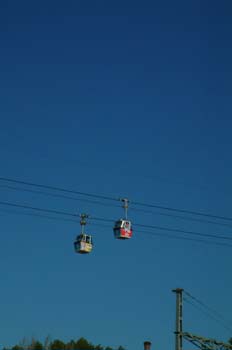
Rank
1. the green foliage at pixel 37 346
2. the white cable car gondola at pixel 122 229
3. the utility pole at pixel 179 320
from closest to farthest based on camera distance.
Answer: the white cable car gondola at pixel 122 229 < the utility pole at pixel 179 320 < the green foliage at pixel 37 346

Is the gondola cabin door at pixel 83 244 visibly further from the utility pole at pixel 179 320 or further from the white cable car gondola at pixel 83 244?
the utility pole at pixel 179 320

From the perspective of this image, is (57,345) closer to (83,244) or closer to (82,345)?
(82,345)

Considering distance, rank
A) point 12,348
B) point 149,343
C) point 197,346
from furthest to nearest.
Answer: point 12,348, point 149,343, point 197,346

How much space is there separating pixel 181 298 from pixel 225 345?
803 centimetres

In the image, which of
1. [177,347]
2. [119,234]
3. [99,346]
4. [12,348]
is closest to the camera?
[119,234]

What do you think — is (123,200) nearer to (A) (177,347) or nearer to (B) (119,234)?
(B) (119,234)

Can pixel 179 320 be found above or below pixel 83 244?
above

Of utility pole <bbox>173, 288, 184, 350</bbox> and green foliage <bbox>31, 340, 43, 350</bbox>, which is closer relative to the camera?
utility pole <bbox>173, 288, 184, 350</bbox>

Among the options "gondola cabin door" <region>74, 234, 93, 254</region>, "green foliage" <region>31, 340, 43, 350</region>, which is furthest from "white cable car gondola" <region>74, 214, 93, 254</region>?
"green foliage" <region>31, 340, 43, 350</region>

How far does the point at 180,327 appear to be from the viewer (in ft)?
174

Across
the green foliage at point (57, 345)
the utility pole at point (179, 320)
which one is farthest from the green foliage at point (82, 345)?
the utility pole at point (179, 320)

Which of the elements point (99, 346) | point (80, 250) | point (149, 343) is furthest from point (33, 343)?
point (80, 250)

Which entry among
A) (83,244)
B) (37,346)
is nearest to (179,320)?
(83,244)

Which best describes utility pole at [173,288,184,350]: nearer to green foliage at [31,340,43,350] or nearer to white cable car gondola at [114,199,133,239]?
white cable car gondola at [114,199,133,239]
